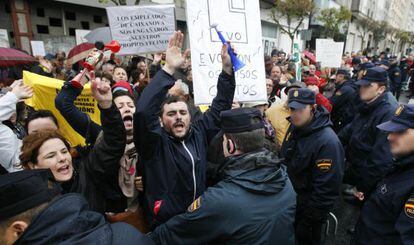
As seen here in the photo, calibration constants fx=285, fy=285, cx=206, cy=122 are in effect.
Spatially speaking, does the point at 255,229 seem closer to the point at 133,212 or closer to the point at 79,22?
the point at 133,212

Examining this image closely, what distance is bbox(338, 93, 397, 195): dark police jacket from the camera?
11.1 ft

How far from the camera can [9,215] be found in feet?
4.00

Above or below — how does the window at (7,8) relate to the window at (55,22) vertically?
above

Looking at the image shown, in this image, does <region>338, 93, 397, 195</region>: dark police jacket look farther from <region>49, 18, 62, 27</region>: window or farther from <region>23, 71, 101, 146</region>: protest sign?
<region>49, 18, 62, 27</region>: window

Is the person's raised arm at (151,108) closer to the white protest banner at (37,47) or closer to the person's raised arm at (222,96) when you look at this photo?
the person's raised arm at (222,96)

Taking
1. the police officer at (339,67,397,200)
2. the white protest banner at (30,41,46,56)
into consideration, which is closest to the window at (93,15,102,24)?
the white protest banner at (30,41,46,56)

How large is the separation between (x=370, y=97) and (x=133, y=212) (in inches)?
138

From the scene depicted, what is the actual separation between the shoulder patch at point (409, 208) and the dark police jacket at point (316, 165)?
916mm

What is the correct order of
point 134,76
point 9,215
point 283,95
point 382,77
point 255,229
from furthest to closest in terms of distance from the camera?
point 134,76 < point 283,95 < point 382,77 < point 255,229 < point 9,215

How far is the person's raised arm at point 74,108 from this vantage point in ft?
8.21

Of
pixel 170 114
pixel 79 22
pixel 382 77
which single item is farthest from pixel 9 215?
pixel 79 22

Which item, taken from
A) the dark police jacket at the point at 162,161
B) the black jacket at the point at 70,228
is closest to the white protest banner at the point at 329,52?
the dark police jacket at the point at 162,161

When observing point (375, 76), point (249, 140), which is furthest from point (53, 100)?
point (375, 76)

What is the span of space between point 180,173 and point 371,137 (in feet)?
9.56
